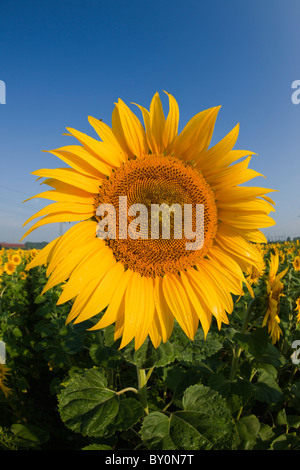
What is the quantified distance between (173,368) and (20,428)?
1486 mm

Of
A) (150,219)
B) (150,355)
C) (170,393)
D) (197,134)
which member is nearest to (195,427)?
(150,355)

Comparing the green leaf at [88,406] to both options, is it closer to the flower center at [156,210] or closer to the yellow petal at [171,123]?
the flower center at [156,210]

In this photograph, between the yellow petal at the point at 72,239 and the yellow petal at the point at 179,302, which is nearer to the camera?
the yellow petal at the point at 72,239

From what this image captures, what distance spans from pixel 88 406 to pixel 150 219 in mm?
1209

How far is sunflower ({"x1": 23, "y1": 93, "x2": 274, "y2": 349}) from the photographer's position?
143 centimetres

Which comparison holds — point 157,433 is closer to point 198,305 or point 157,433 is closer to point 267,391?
point 198,305

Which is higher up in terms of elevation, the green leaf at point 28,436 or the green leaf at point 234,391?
the green leaf at point 234,391

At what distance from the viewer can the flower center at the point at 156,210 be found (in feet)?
5.02

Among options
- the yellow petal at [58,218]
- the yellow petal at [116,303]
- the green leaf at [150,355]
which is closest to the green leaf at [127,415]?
the green leaf at [150,355]

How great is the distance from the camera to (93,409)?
170 centimetres

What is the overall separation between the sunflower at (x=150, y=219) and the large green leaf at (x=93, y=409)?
0.54m

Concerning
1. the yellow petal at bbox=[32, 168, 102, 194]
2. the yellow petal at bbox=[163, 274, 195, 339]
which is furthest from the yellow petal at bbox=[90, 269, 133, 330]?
the yellow petal at bbox=[32, 168, 102, 194]

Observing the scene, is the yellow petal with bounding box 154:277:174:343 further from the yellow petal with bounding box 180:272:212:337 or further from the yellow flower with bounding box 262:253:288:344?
the yellow flower with bounding box 262:253:288:344
